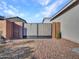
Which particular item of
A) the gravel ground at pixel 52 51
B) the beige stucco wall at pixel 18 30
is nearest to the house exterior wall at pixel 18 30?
the beige stucco wall at pixel 18 30

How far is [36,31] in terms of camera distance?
60.5 feet

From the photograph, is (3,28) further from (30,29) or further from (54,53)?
(54,53)

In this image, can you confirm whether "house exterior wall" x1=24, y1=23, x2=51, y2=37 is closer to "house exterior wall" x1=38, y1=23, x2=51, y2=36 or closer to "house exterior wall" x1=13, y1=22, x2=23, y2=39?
"house exterior wall" x1=38, y1=23, x2=51, y2=36

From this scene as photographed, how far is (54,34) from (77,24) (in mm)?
6573

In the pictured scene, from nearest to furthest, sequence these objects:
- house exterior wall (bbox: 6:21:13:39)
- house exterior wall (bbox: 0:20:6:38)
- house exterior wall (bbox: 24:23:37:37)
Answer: house exterior wall (bbox: 0:20:6:38) → house exterior wall (bbox: 6:21:13:39) → house exterior wall (bbox: 24:23:37:37)

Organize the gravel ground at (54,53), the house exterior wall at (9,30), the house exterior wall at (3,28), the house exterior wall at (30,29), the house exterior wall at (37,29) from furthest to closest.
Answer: the house exterior wall at (37,29) < the house exterior wall at (30,29) < the house exterior wall at (9,30) < the house exterior wall at (3,28) < the gravel ground at (54,53)

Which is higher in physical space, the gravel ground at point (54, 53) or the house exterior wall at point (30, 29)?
the house exterior wall at point (30, 29)

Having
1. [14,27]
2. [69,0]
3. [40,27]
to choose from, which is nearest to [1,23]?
[14,27]

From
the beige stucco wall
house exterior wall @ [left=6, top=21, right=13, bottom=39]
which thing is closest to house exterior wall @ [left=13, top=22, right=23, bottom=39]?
the beige stucco wall

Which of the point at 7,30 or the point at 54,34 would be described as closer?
the point at 7,30

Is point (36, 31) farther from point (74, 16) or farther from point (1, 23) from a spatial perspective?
point (74, 16)

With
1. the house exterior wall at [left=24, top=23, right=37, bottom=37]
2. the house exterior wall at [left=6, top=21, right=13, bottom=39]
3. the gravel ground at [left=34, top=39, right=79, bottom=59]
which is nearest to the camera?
the gravel ground at [left=34, top=39, right=79, bottom=59]

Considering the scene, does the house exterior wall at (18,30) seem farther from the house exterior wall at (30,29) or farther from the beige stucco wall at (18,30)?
the house exterior wall at (30,29)

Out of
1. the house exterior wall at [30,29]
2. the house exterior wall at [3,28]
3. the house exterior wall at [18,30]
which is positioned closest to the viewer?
the house exterior wall at [3,28]
